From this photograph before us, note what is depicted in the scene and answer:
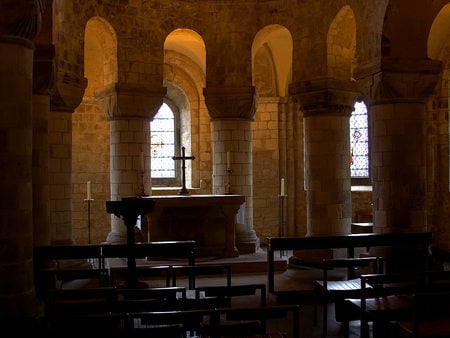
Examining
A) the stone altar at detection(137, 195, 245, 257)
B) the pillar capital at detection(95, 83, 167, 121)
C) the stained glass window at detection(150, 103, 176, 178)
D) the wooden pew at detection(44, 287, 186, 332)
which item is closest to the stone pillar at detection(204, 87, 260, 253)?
the stone altar at detection(137, 195, 245, 257)

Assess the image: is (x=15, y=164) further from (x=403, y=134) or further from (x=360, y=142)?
(x=360, y=142)

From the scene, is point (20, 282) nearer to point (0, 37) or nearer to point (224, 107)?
point (0, 37)

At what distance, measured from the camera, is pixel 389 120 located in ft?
30.7

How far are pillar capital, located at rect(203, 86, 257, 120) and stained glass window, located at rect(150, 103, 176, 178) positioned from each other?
16.4 ft

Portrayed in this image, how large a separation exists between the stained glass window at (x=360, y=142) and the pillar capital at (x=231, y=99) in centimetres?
502

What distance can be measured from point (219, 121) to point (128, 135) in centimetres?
197

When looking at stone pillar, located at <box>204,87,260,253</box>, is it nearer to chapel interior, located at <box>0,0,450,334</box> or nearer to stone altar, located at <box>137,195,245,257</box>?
chapel interior, located at <box>0,0,450,334</box>

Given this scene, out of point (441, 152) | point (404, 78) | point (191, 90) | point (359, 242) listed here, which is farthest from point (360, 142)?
point (359, 242)

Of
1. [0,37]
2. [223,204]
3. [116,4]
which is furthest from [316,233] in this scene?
[0,37]

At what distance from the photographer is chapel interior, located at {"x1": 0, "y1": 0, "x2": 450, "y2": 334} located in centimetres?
632

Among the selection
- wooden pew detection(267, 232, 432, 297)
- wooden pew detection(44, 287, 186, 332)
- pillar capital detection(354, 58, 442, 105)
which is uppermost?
pillar capital detection(354, 58, 442, 105)

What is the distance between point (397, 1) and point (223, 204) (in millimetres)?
4750

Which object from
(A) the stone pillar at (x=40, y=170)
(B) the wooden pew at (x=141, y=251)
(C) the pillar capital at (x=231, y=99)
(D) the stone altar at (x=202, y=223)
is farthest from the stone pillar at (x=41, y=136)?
(C) the pillar capital at (x=231, y=99)

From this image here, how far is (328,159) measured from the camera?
11.3 meters
